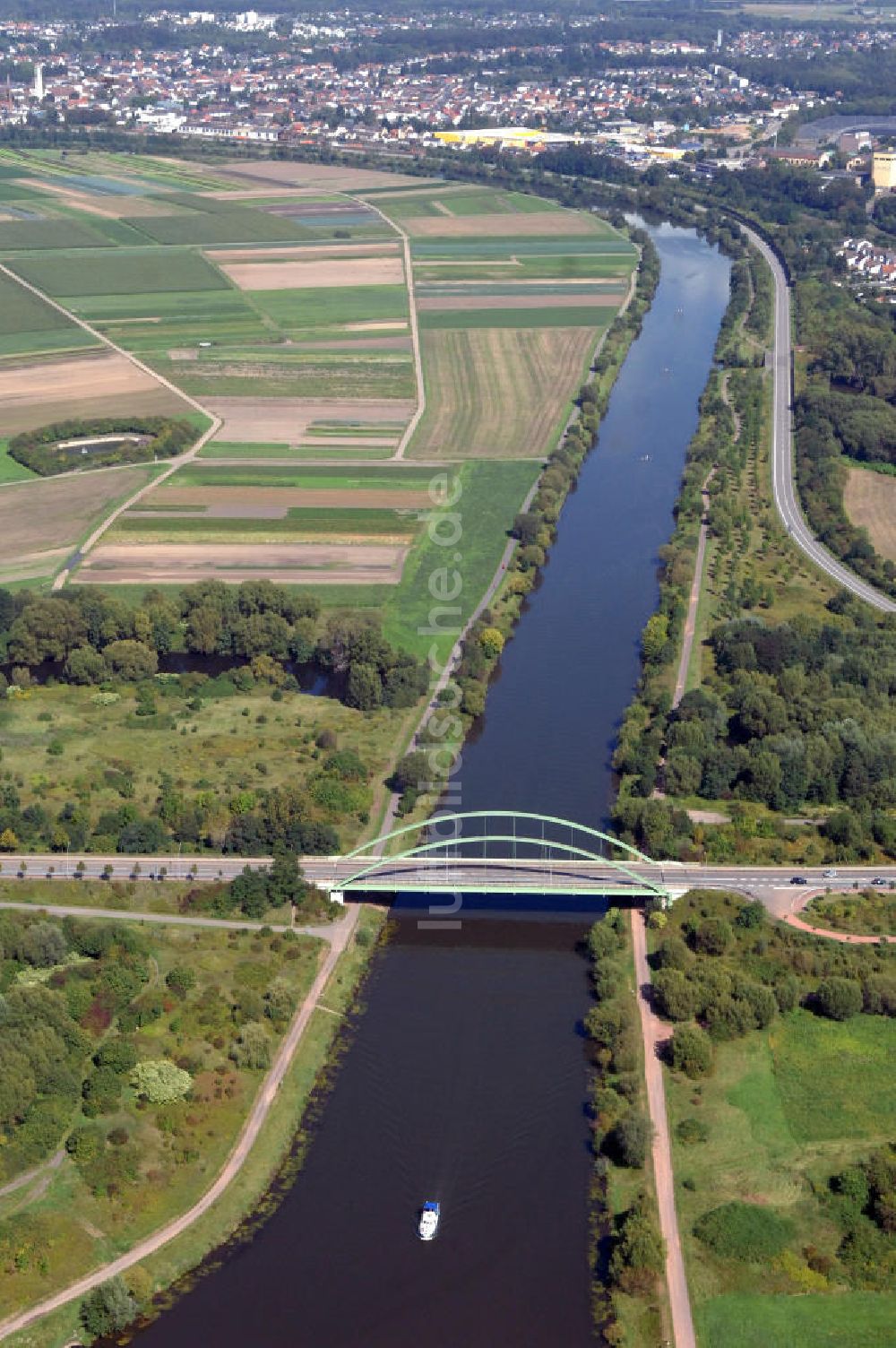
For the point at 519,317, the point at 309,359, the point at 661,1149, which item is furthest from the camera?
the point at 519,317

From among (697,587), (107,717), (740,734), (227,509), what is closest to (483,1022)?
(740,734)

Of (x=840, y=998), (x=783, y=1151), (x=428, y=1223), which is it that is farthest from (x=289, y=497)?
(x=428, y=1223)

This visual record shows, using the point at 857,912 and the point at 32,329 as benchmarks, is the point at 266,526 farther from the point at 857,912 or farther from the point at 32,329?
the point at 32,329

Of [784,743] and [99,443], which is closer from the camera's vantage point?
[784,743]

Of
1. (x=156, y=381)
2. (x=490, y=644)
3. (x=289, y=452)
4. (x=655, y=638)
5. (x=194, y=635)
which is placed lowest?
(x=156, y=381)

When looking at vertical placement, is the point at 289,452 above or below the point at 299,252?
above

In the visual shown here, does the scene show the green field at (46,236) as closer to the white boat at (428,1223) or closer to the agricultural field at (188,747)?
the agricultural field at (188,747)

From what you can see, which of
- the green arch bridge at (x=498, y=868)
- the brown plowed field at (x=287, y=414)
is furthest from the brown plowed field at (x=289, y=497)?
the green arch bridge at (x=498, y=868)

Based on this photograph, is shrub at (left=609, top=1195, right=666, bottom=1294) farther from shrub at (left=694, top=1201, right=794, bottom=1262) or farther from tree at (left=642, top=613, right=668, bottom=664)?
tree at (left=642, top=613, right=668, bottom=664)
